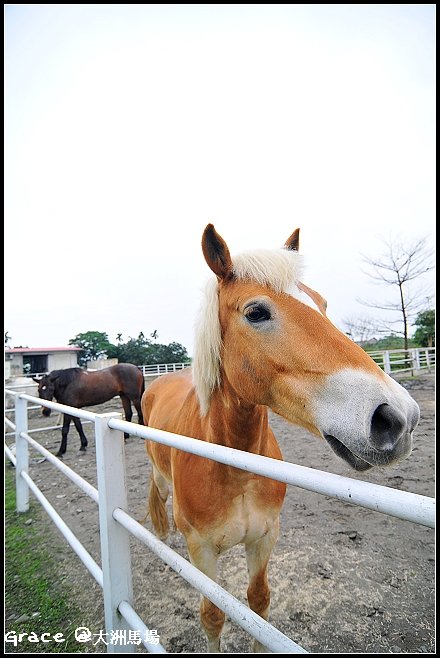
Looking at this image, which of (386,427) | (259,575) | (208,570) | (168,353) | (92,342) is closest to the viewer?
(386,427)

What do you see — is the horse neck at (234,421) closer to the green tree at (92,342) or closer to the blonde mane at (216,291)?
the blonde mane at (216,291)

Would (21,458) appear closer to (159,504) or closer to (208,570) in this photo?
(159,504)

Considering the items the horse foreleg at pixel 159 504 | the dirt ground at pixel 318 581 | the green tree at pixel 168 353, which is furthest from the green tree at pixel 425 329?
the horse foreleg at pixel 159 504

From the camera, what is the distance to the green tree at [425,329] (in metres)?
20.5

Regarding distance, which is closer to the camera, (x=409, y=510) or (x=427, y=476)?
(x=409, y=510)

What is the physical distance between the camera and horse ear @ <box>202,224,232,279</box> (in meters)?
1.41

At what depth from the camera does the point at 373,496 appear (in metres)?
0.62

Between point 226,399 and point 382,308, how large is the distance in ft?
53.4

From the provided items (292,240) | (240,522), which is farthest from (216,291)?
(240,522)

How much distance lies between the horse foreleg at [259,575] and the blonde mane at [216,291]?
2.68 ft

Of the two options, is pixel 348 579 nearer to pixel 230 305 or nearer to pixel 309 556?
pixel 309 556

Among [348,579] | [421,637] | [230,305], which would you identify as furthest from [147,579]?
[230,305]

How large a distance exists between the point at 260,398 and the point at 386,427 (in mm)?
504

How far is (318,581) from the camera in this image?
232 cm
